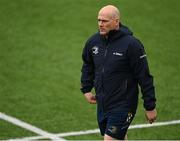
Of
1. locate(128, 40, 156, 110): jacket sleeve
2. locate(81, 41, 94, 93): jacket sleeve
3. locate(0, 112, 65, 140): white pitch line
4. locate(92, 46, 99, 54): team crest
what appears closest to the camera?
locate(128, 40, 156, 110): jacket sleeve

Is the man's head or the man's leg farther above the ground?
the man's head

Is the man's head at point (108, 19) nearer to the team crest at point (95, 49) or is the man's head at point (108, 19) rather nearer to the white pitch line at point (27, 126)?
the team crest at point (95, 49)

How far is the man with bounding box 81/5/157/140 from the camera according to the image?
9383mm

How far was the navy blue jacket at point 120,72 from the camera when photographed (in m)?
9.38

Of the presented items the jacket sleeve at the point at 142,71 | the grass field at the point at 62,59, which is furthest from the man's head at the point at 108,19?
the grass field at the point at 62,59

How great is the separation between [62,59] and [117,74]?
6468mm

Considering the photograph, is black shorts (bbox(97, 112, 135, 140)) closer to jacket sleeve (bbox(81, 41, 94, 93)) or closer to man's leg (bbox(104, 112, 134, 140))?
man's leg (bbox(104, 112, 134, 140))

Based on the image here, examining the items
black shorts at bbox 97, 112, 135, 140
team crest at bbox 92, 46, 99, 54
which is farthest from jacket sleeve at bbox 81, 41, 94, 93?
black shorts at bbox 97, 112, 135, 140

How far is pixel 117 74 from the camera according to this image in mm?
9508

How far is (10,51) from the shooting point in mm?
16203

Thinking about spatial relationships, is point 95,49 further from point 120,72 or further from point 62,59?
point 62,59

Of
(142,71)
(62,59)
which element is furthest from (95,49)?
(62,59)

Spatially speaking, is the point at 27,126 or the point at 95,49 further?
the point at 27,126

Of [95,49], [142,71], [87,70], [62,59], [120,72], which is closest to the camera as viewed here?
[142,71]
